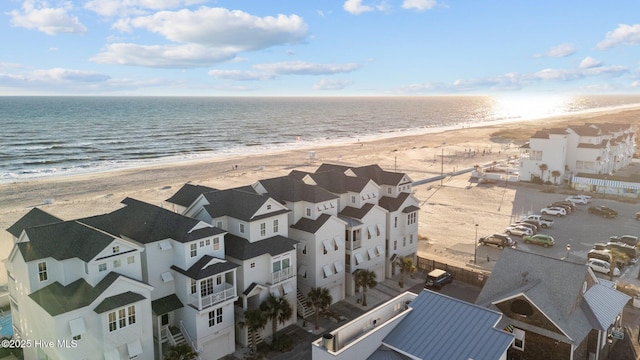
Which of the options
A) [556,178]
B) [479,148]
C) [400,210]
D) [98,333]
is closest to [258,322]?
[98,333]

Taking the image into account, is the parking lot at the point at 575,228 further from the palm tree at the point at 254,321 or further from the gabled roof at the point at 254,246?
the palm tree at the point at 254,321

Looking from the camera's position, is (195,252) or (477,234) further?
(477,234)

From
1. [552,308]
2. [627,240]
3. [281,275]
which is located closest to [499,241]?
[627,240]

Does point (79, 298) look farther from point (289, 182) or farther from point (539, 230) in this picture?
point (539, 230)

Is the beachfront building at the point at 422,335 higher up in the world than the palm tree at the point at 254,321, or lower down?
higher up

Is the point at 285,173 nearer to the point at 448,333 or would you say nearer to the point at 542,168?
the point at 542,168

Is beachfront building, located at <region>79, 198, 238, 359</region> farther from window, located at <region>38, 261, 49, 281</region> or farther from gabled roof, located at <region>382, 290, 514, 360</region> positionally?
gabled roof, located at <region>382, 290, 514, 360</region>

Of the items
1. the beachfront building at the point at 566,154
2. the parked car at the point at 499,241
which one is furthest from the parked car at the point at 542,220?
the beachfront building at the point at 566,154

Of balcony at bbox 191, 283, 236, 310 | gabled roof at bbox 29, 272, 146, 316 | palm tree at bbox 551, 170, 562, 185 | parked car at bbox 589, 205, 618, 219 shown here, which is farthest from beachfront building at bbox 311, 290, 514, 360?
palm tree at bbox 551, 170, 562, 185
